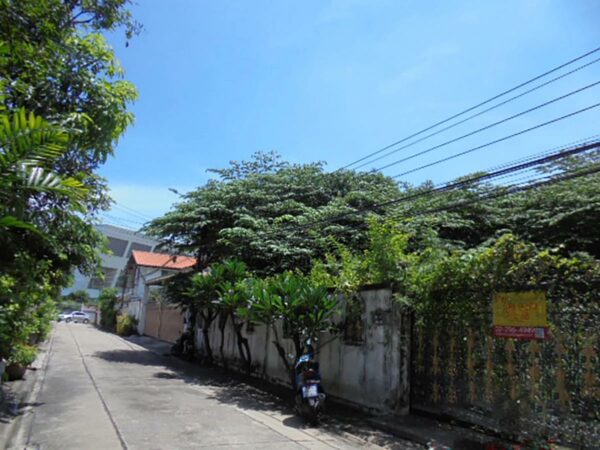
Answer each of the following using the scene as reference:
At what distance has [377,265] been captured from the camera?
9.54 m

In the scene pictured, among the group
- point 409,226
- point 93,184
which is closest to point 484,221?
point 409,226

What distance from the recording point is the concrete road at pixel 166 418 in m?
6.58

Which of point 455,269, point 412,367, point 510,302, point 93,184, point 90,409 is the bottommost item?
point 90,409

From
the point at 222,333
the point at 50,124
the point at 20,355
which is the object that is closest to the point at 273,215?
the point at 222,333

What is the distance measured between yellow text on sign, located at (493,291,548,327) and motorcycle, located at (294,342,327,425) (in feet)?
10.4

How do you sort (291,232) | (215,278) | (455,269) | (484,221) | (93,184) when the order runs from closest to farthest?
(455,269)
(93,184)
(215,278)
(291,232)
(484,221)

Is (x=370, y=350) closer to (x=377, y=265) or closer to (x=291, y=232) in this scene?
(x=377, y=265)

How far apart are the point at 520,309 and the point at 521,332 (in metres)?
0.31

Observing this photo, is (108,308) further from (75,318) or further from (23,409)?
(23,409)

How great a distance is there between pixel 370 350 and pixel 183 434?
151 inches

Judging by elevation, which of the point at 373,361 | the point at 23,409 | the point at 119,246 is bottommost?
the point at 23,409

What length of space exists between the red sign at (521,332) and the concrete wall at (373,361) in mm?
2113

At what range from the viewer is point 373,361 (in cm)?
912

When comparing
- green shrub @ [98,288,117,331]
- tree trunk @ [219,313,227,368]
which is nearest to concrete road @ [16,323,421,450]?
tree trunk @ [219,313,227,368]
